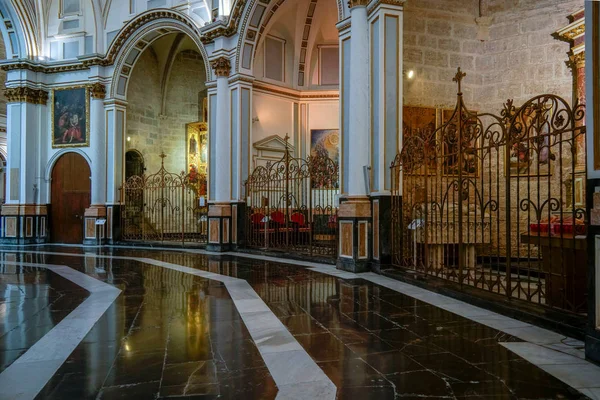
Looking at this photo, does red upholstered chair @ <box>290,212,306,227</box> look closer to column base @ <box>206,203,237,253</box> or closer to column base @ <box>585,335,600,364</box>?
column base @ <box>206,203,237,253</box>

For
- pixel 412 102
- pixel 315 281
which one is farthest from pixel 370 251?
pixel 412 102

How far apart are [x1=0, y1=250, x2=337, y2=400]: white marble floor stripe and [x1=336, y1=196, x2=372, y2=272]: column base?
9.07 ft

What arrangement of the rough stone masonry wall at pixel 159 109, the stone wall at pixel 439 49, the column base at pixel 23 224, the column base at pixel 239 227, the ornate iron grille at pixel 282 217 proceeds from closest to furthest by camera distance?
1. the stone wall at pixel 439 49
2. the ornate iron grille at pixel 282 217
3. the column base at pixel 239 227
4. the column base at pixel 23 224
5. the rough stone masonry wall at pixel 159 109

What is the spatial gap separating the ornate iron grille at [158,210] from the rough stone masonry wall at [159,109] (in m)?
1.43

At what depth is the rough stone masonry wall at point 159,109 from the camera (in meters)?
17.5

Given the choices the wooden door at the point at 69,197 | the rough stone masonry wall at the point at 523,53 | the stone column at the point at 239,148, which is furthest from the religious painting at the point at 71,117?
the rough stone masonry wall at the point at 523,53

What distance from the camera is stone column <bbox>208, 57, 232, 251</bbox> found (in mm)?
12258

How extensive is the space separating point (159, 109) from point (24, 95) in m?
4.93

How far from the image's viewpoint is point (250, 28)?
12172 millimetres

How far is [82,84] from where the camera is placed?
52.3ft

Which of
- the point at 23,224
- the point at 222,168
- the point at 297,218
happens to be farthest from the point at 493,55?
the point at 23,224

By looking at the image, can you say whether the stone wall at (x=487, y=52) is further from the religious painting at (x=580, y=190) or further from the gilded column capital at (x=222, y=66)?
the gilded column capital at (x=222, y=66)

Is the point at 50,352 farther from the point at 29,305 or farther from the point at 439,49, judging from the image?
the point at 439,49

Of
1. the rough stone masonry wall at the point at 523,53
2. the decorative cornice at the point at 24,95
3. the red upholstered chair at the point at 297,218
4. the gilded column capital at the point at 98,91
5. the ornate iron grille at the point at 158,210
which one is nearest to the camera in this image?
the rough stone masonry wall at the point at 523,53
